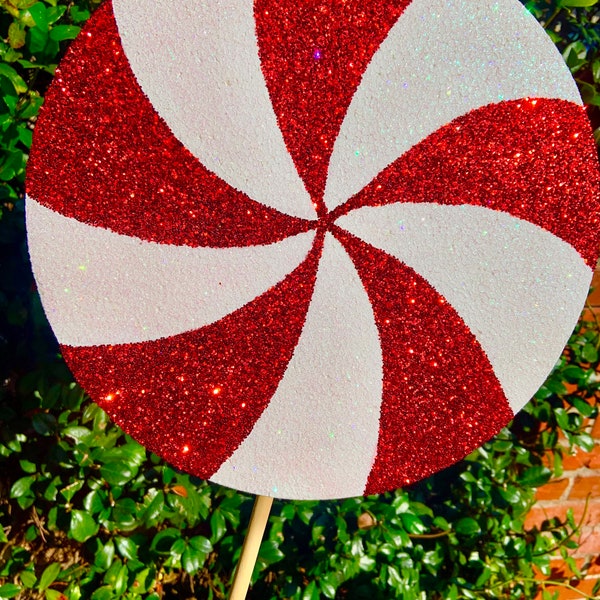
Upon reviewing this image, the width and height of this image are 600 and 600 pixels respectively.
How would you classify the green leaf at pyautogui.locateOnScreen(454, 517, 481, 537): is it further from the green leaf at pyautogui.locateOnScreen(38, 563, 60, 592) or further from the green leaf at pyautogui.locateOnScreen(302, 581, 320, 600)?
the green leaf at pyautogui.locateOnScreen(38, 563, 60, 592)

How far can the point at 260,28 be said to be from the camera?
2.07ft

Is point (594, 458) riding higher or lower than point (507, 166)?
lower

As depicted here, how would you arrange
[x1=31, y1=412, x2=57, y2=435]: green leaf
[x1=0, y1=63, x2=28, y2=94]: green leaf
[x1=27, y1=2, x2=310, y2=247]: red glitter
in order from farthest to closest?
[x1=31, y1=412, x2=57, y2=435]: green leaf → [x1=0, y1=63, x2=28, y2=94]: green leaf → [x1=27, y1=2, x2=310, y2=247]: red glitter

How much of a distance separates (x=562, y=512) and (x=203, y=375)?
1.27m

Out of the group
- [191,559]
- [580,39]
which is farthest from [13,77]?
[580,39]

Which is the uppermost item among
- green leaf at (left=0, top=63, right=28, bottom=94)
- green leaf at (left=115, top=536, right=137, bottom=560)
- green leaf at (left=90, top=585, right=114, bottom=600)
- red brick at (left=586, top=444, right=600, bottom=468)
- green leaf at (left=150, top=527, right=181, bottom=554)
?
green leaf at (left=0, top=63, right=28, bottom=94)

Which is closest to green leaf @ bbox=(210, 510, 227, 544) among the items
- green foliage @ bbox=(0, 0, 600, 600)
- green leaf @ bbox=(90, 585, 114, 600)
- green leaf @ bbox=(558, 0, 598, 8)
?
green foliage @ bbox=(0, 0, 600, 600)

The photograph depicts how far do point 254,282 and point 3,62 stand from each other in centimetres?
60

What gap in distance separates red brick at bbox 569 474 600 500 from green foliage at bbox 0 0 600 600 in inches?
4.2

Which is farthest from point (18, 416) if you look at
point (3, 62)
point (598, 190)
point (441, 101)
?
point (598, 190)

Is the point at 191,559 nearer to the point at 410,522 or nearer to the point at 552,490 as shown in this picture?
the point at 410,522

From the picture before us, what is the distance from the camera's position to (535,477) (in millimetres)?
1361

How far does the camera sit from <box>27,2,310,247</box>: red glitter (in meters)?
0.62

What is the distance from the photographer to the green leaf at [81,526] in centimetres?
105
